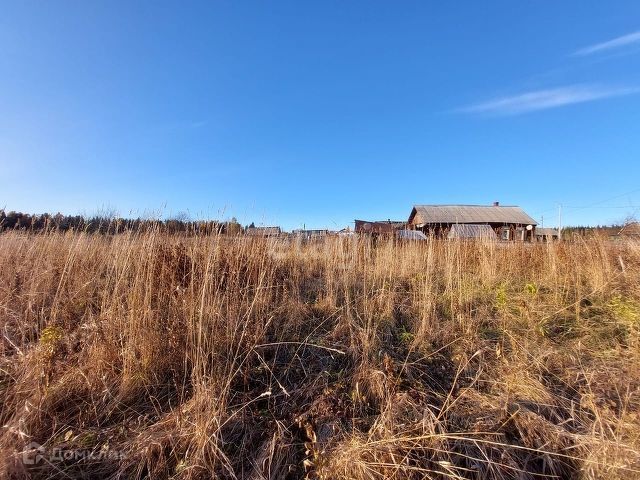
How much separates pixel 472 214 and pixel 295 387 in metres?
34.8

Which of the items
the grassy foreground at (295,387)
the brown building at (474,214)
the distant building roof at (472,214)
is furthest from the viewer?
the distant building roof at (472,214)

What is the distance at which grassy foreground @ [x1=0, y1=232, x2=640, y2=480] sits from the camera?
141 cm

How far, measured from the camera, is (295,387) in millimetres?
2086

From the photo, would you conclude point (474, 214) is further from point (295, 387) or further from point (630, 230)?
point (295, 387)

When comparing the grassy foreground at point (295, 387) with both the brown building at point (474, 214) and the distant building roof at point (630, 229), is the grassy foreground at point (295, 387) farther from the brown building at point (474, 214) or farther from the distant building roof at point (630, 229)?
the brown building at point (474, 214)

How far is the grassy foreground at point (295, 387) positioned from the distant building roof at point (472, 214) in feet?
97.7

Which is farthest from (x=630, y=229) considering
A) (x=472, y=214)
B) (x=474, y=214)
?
(x=474, y=214)

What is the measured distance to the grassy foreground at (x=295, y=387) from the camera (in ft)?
4.63

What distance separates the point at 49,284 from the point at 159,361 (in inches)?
88.7

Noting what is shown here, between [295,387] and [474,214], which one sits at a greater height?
[474,214]

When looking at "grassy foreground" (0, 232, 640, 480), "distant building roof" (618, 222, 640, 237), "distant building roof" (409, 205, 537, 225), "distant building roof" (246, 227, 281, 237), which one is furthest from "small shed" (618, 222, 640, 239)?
"distant building roof" (409, 205, 537, 225)

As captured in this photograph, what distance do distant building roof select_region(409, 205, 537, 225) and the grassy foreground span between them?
2977 centimetres

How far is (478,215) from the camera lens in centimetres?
3198

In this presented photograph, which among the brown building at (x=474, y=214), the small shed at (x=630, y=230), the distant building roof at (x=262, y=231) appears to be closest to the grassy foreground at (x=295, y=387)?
the distant building roof at (x=262, y=231)
